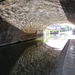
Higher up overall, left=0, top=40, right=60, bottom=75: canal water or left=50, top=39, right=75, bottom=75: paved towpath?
left=50, top=39, right=75, bottom=75: paved towpath

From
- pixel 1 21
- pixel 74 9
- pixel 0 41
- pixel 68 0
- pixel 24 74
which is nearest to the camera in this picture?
pixel 24 74

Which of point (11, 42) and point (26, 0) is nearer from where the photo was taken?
point (26, 0)

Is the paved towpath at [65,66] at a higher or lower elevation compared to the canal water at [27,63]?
higher

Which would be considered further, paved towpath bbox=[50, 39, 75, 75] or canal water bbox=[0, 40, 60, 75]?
canal water bbox=[0, 40, 60, 75]

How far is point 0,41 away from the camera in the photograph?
22.9 ft

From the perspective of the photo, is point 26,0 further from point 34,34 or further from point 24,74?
point 34,34

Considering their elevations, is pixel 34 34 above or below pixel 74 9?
below

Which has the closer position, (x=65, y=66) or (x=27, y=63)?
(x=65, y=66)

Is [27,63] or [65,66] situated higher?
[65,66]

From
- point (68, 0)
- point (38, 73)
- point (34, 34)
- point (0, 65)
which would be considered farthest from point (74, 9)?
point (34, 34)

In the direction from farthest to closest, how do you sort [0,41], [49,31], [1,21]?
[49,31] → [0,41] → [1,21]

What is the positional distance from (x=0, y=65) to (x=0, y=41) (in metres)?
4.01

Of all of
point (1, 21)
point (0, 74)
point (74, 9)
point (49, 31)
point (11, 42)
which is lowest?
point (49, 31)

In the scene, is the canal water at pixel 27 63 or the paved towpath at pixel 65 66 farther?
the canal water at pixel 27 63
